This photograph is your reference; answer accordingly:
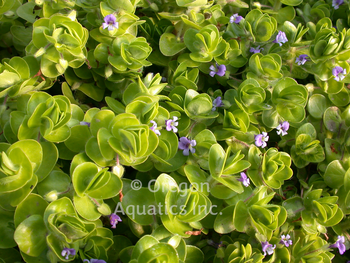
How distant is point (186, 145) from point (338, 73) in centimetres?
86

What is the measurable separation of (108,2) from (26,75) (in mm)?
461

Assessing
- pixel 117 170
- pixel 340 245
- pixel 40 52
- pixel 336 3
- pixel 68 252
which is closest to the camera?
pixel 68 252

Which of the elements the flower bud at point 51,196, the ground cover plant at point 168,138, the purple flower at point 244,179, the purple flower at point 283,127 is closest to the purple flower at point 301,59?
the ground cover plant at point 168,138

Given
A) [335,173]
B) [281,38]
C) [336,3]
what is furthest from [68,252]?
[336,3]

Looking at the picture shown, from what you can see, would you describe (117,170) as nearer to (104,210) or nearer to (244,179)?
(104,210)

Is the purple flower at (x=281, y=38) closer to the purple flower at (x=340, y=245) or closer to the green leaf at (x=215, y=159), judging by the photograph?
the green leaf at (x=215, y=159)

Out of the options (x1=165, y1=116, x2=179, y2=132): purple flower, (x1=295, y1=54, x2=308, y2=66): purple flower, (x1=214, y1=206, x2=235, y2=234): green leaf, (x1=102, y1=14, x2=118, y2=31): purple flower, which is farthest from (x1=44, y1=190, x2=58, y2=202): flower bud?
(x1=295, y1=54, x2=308, y2=66): purple flower

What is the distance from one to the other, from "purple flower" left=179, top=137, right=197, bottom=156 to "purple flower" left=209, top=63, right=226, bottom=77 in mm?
391

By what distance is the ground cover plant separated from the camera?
973 millimetres

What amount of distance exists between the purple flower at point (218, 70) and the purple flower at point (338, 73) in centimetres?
53

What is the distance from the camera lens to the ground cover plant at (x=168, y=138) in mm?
973

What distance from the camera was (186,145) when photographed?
1.20 metres

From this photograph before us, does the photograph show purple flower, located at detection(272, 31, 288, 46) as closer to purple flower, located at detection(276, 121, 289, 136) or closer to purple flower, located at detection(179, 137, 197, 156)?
purple flower, located at detection(276, 121, 289, 136)

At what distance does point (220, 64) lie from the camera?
139 cm
